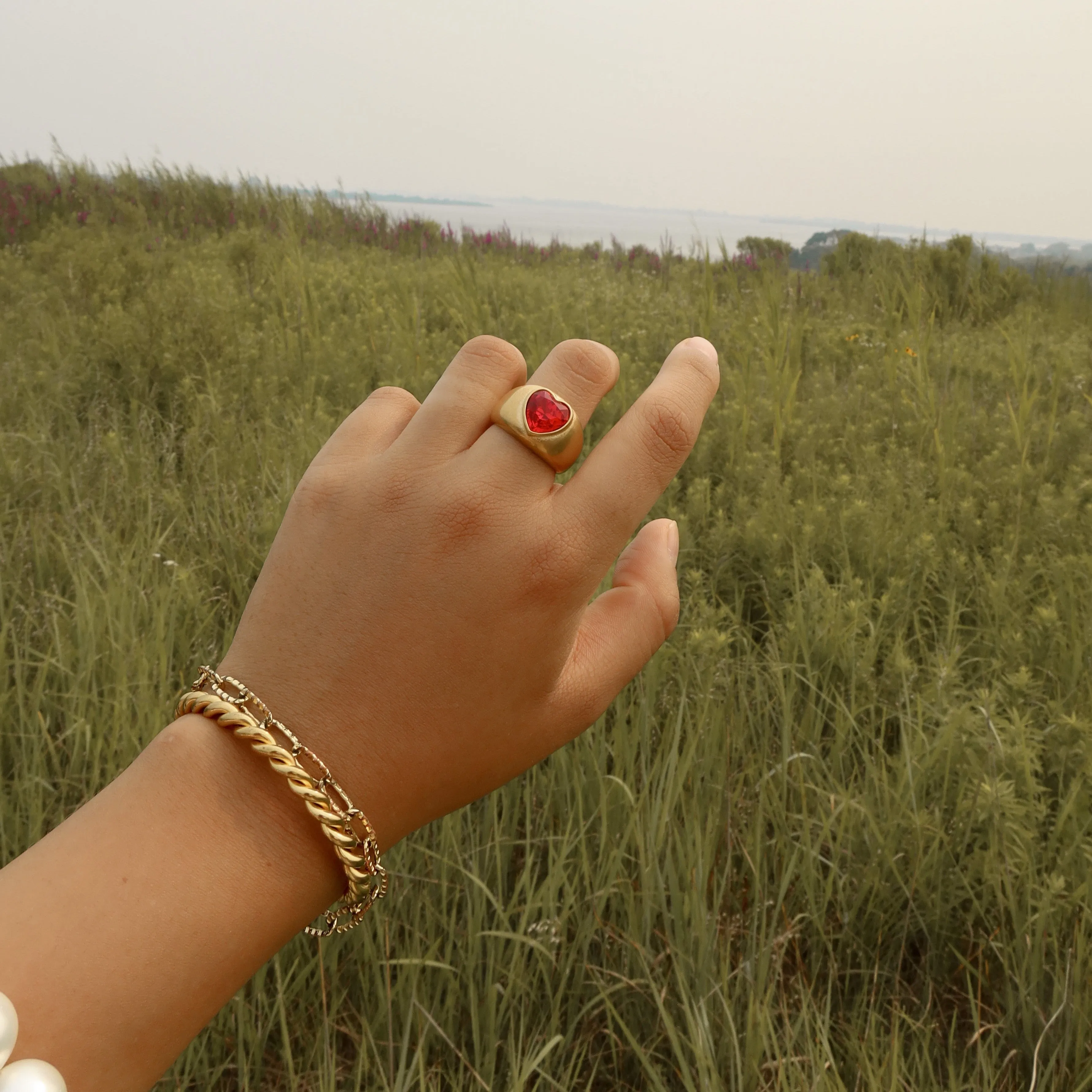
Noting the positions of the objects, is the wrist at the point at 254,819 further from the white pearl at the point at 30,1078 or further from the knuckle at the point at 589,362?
the knuckle at the point at 589,362

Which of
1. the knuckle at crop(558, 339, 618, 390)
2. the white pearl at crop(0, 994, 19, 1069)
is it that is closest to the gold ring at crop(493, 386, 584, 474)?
the knuckle at crop(558, 339, 618, 390)

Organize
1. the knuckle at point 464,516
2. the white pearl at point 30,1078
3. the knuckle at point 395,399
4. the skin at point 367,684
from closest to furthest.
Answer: the white pearl at point 30,1078, the skin at point 367,684, the knuckle at point 464,516, the knuckle at point 395,399

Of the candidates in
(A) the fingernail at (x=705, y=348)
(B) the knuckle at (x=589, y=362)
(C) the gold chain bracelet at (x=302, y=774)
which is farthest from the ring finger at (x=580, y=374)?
(C) the gold chain bracelet at (x=302, y=774)

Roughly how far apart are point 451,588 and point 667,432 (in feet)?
1.09

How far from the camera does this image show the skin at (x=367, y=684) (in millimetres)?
733

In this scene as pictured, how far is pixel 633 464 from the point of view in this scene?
3.34 feet

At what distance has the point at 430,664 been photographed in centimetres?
93

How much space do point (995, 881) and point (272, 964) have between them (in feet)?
3.80

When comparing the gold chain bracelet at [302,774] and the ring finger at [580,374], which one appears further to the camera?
the ring finger at [580,374]

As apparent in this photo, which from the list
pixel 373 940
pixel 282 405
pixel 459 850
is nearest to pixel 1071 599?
pixel 459 850

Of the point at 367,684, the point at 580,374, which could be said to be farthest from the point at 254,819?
the point at 580,374

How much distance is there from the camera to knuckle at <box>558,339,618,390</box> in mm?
1058

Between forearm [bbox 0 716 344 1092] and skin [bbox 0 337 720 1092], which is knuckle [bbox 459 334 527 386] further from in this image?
forearm [bbox 0 716 344 1092]

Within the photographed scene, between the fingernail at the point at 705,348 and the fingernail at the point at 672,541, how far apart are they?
0.77 feet
